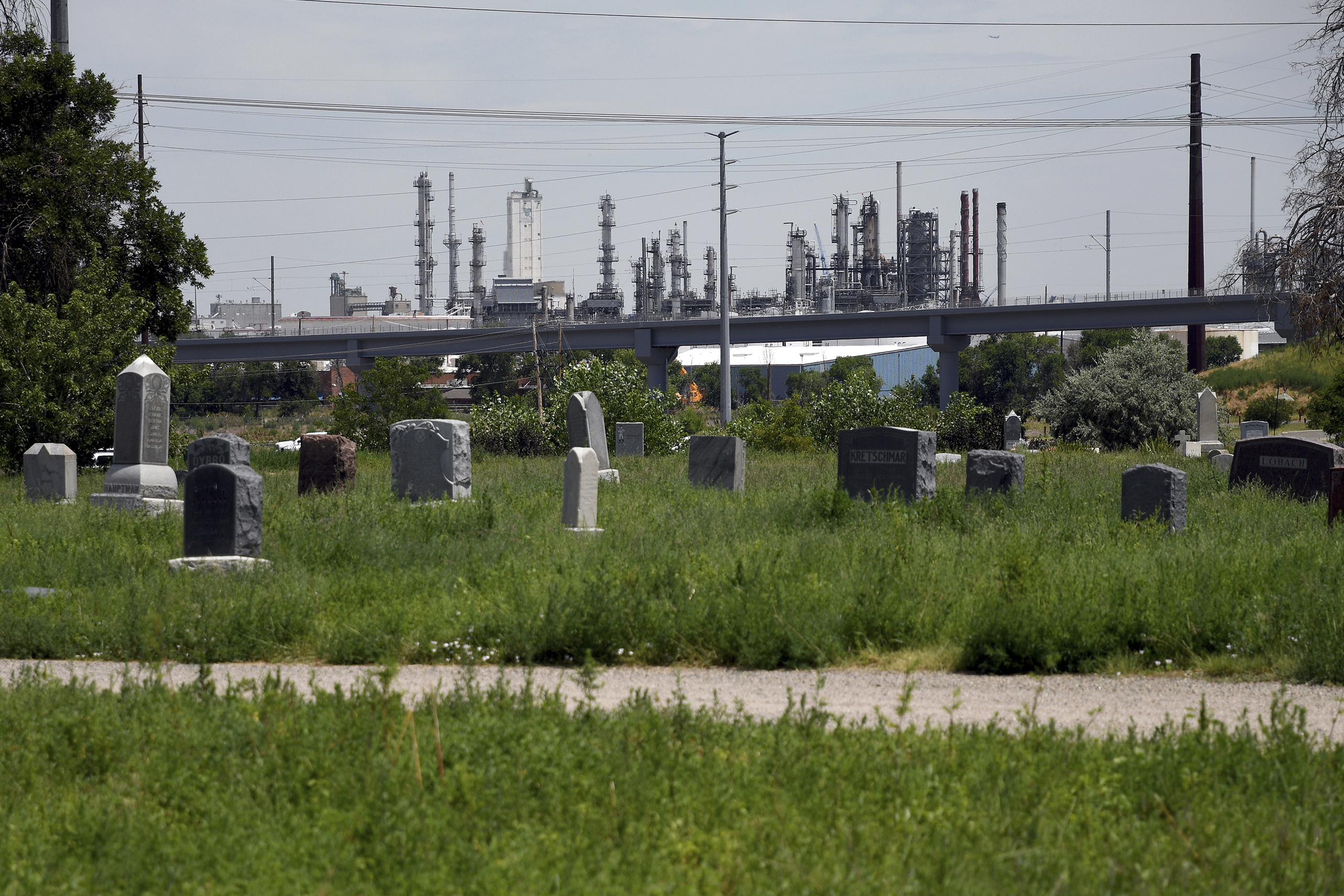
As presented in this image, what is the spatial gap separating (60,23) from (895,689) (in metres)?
25.3

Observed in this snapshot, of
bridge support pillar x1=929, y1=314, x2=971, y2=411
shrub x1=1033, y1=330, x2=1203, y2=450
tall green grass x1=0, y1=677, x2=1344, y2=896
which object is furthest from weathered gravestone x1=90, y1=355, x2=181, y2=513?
bridge support pillar x1=929, y1=314, x2=971, y2=411

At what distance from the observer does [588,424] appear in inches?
812

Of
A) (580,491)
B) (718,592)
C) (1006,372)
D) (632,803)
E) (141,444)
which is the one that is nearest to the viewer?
(632,803)

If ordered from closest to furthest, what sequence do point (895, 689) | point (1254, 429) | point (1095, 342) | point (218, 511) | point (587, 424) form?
point (895, 689), point (218, 511), point (587, 424), point (1254, 429), point (1095, 342)

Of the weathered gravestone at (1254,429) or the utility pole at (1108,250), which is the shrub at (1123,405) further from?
the utility pole at (1108,250)

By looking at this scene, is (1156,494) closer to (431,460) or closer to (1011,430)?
(431,460)

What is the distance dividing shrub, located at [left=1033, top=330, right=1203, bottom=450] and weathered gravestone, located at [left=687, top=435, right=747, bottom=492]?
2073cm

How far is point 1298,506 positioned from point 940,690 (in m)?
8.85

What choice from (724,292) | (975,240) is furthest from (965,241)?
(724,292)

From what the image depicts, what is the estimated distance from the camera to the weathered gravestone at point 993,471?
1518 centimetres

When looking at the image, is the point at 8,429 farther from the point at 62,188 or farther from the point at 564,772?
the point at 564,772

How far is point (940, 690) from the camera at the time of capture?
7.04 metres

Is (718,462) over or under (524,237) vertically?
under

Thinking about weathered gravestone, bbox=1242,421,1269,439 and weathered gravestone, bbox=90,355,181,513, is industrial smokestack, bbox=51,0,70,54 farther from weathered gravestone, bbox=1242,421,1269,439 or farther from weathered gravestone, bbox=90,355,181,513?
weathered gravestone, bbox=1242,421,1269,439
